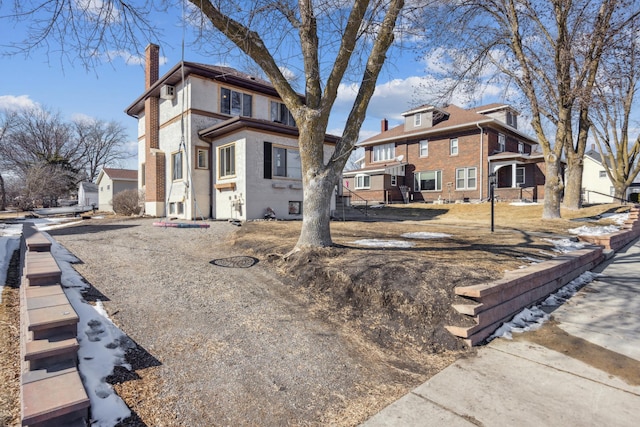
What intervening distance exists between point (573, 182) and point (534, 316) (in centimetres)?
1436

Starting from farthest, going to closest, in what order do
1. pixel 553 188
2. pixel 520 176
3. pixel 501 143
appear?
pixel 501 143, pixel 520 176, pixel 553 188

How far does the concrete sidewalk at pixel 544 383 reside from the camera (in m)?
2.30

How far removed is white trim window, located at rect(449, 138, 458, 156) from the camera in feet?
80.8

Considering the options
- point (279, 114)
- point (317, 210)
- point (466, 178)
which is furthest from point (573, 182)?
point (317, 210)

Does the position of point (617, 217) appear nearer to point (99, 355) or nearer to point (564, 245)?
point (564, 245)

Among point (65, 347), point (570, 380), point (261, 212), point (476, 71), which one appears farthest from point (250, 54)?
point (476, 71)

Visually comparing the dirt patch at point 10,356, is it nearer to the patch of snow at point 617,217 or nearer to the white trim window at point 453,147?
the patch of snow at point 617,217

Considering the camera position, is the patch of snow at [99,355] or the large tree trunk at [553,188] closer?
the patch of snow at [99,355]

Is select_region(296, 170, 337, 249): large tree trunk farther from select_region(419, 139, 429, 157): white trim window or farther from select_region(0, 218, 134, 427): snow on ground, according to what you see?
select_region(419, 139, 429, 157): white trim window

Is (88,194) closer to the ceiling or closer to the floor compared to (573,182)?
closer to the ceiling

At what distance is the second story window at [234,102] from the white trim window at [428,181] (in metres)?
15.8

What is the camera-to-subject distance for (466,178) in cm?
2423

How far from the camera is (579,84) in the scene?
38.1 feet

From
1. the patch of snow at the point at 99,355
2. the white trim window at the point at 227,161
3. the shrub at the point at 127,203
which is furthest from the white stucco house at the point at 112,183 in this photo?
the patch of snow at the point at 99,355
